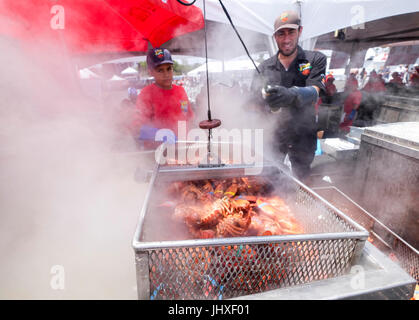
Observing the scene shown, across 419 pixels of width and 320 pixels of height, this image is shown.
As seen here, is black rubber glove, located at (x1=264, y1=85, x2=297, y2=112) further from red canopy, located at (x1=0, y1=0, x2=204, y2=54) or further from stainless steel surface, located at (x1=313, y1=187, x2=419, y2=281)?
red canopy, located at (x1=0, y1=0, x2=204, y2=54)

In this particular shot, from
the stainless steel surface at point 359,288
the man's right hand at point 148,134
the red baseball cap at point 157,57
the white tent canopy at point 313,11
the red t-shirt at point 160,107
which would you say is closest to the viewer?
the stainless steel surface at point 359,288

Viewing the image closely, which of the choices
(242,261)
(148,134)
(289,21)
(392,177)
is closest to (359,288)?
(242,261)

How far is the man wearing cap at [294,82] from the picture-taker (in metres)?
2.44

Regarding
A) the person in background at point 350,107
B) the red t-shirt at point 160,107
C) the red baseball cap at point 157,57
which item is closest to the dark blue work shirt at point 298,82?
the red t-shirt at point 160,107

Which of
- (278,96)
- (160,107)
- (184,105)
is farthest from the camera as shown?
(184,105)

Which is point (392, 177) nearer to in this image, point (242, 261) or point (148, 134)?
point (242, 261)

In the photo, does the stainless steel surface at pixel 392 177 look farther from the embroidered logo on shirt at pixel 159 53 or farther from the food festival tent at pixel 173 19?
the food festival tent at pixel 173 19

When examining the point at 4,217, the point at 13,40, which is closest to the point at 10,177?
the point at 4,217

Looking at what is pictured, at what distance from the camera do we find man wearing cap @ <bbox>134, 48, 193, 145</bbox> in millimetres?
2622

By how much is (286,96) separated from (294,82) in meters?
0.97

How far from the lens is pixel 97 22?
11.5 feet

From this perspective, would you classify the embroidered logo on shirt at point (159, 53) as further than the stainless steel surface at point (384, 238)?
Yes

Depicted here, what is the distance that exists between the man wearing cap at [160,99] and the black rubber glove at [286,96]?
139 centimetres
